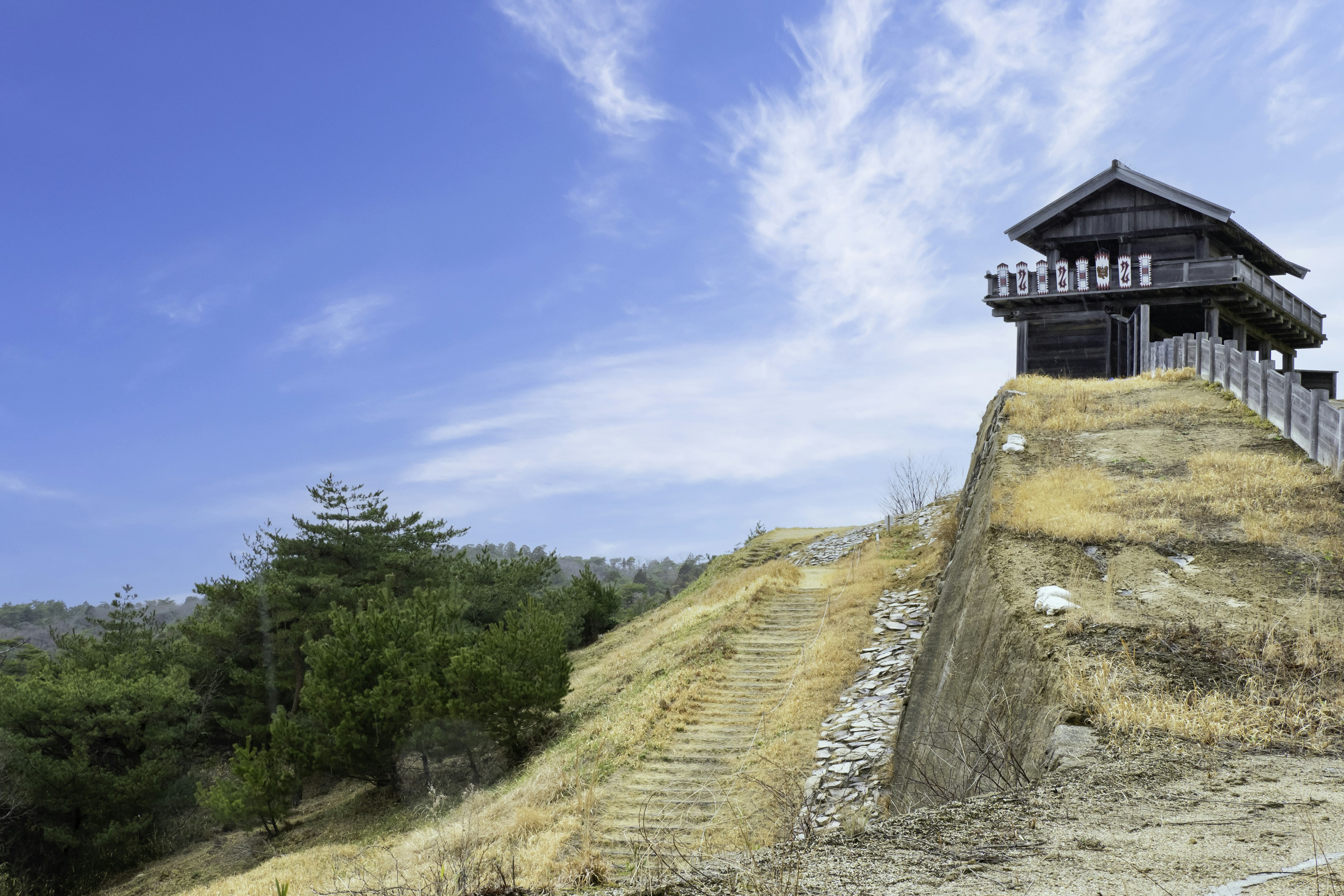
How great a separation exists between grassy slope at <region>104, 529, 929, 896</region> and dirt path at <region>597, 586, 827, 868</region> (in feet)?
1.12

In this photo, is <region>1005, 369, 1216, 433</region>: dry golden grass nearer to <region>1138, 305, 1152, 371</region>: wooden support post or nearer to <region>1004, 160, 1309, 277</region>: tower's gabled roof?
<region>1138, 305, 1152, 371</region>: wooden support post

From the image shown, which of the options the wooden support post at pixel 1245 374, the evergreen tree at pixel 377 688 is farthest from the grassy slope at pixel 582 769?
the wooden support post at pixel 1245 374

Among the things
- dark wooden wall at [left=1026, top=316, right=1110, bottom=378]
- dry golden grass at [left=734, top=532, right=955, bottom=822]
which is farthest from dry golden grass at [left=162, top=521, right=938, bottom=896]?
dark wooden wall at [left=1026, top=316, right=1110, bottom=378]

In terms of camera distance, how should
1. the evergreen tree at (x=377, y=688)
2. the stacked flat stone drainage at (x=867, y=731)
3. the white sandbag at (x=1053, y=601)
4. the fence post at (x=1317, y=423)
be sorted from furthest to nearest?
the evergreen tree at (x=377, y=688) < the fence post at (x=1317, y=423) < the stacked flat stone drainage at (x=867, y=731) < the white sandbag at (x=1053, y=601)

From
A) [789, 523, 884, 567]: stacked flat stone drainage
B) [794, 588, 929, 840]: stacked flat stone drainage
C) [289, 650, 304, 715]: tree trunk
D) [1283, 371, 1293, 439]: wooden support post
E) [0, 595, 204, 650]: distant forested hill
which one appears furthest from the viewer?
[0, 595, 204, 650]: distant forested hill

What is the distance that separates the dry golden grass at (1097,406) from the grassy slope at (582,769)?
5958 mm

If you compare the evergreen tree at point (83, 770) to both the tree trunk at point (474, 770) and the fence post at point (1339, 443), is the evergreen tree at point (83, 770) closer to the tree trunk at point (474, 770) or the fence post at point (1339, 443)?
the tree trunk at point (474, 770)

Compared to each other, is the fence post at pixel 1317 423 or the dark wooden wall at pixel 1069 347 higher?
the dark wooden wall at pixel 1069 347

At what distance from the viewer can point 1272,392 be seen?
17000 mm

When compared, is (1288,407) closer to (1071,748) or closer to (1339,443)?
(1339,443)

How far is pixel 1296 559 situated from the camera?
429 inches

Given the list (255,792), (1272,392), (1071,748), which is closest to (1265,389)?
(1272,392)

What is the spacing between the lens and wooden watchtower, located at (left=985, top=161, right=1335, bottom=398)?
27.5 metres

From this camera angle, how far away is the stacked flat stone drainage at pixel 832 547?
1264 inches
